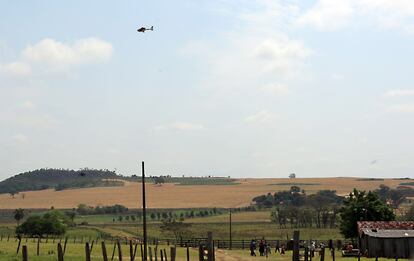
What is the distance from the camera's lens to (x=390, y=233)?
53.4 metres

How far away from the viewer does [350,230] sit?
6850cm

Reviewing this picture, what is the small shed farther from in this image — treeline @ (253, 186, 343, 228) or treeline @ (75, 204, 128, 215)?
treeline @ (75, 204, 128, 215)

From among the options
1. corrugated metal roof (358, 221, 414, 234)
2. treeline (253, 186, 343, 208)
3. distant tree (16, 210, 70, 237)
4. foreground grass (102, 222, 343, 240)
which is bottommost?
foreground grass (102, 222, 343, 240)

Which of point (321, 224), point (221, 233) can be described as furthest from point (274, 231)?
point (321, 224)

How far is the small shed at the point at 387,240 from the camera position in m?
51.8

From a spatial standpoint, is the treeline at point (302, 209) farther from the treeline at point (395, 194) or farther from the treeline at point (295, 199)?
the treeline at point (395, 194)

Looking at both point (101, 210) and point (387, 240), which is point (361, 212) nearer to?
point (387, 240)

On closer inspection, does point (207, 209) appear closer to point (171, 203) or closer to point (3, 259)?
point (171, 203)

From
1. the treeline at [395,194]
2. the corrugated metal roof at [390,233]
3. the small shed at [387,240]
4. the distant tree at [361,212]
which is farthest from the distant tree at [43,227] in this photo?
the treeline at [395,194]

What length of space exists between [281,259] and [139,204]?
122 metres

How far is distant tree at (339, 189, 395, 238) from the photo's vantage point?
225ft

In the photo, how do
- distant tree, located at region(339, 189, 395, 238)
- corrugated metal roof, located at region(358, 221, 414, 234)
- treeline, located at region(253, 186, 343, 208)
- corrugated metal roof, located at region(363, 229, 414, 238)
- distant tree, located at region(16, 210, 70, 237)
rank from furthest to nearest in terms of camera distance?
1. treeline, located at region(253, 186, 343, 208)
2. distant tree, located at region(16, 210, 70, 237)
3. distant tree, located at region(339, 189, 395, 238)
4. corrugated metal roof, located at region(358, 221, 414, 234)
5. corrugated metal roof, located at region(363, 229, 414, 238)

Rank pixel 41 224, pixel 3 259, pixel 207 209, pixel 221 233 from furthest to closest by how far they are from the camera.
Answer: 1. pixel 207 209
2. pixel 221 233
3. pixel 41 224
4. pixel 3 259

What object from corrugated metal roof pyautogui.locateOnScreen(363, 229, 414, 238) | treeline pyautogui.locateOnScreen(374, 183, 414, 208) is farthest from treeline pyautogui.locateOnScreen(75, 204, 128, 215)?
corrugated metal roof pyautogui.locateOnScreen(363, 229, 414, 238)
